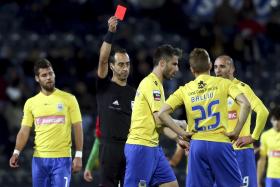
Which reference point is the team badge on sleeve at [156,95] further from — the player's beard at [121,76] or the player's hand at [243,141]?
the player's hand at [243,141]

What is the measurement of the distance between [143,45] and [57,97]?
789 centimetres

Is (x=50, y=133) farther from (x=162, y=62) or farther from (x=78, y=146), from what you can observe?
(x=162, y=62)

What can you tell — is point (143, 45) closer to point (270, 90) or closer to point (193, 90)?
point (270, 90)

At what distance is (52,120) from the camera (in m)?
9.96

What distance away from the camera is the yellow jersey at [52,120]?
390 inches

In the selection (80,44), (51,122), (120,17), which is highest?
(80,44)

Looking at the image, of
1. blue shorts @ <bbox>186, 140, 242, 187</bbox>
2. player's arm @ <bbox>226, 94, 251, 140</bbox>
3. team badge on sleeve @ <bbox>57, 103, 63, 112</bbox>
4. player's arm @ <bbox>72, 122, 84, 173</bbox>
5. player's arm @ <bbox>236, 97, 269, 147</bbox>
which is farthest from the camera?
team badge on sleeve @ <bbox>57, 103, 63, 112</bbox>

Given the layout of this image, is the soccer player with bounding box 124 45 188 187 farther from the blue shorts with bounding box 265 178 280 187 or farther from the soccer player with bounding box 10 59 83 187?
the blue shorts with bounding box 265 178 280 187

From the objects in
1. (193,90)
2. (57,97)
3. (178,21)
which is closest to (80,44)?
(178,21)

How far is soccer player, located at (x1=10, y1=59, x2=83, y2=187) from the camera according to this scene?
32.4ft

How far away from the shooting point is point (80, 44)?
17719 mm

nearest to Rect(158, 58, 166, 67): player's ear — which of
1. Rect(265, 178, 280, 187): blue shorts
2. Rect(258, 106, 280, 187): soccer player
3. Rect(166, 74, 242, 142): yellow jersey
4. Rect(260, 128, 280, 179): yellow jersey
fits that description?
Rect(166, 74, 242, 142): yellow jersey

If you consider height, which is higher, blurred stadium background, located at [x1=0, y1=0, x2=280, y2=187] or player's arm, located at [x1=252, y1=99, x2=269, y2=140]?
blurred stadium background, located at [x1=0, y1=0, x2=280, y2=187]

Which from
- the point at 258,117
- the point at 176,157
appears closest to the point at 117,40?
the point at 176,157
